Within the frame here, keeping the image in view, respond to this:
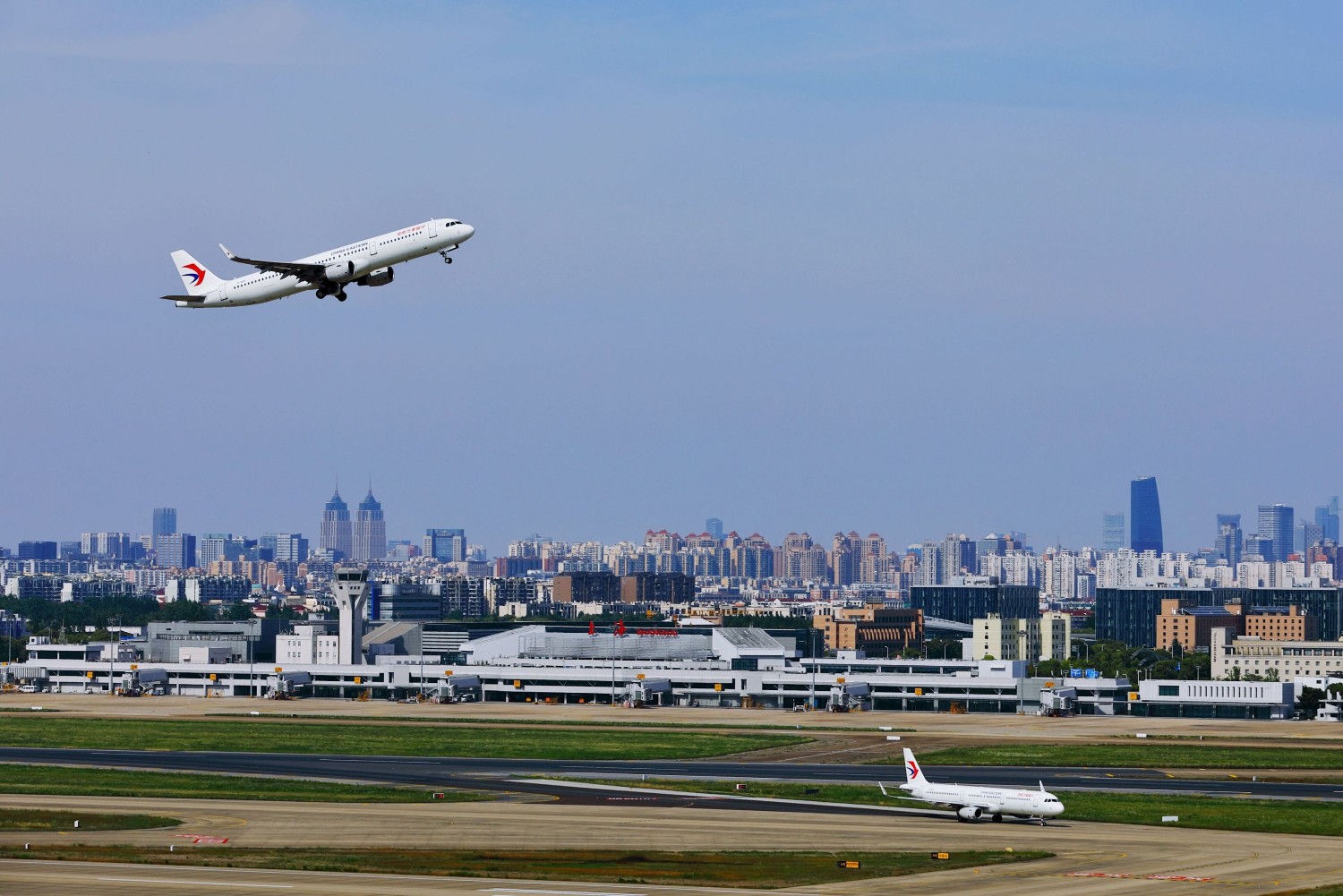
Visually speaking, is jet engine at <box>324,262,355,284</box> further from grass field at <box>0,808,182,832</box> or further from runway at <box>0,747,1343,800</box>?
grass field at <box>0,808,182,832</box>

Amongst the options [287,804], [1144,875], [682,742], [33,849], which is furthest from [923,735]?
[33,849]

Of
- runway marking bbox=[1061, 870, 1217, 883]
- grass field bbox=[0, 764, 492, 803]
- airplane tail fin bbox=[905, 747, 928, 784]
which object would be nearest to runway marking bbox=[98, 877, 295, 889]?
grass field bbox=[0, 764, 492, 803]

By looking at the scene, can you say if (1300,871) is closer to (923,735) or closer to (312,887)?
(312,887)

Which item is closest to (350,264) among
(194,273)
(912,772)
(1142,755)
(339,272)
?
(339,272)

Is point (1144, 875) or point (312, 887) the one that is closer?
point (312, 887)

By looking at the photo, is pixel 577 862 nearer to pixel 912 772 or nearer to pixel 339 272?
pixel 912 772

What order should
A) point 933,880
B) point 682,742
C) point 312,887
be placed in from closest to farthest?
1. point 312,887
2. point 933,880
3. point 682,742
